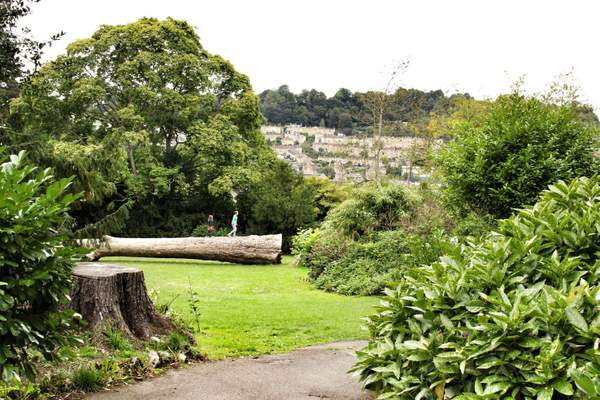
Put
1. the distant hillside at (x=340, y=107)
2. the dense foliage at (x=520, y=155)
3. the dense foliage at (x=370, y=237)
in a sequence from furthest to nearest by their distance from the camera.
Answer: the distant hillside at (x=340, y=107)
the dense foliage at (x=370, y=237)
the dense foliage at (x=520, y=155)

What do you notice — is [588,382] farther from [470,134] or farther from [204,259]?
[204,259]

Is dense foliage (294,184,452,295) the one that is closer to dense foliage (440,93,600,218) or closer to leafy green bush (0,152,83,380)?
→ dense foliage (440,93,600,218)

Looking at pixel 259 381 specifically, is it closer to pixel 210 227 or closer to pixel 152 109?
pixel 210 227

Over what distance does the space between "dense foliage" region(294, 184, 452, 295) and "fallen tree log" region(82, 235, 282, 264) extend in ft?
4.64

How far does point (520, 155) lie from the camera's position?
10.3 m

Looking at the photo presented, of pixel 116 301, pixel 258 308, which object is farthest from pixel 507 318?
pixel 258 308

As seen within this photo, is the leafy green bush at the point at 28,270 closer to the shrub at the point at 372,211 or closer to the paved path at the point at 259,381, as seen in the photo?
the paved path at the point at 259,381

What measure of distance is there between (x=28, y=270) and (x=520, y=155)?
918cm

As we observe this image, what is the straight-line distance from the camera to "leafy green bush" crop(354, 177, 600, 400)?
313 centimetres

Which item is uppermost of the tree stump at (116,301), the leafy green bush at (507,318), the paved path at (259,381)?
the leafy green bush at (507,318)

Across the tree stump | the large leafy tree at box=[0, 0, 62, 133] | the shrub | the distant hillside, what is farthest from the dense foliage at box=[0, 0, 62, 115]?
the distant hillside

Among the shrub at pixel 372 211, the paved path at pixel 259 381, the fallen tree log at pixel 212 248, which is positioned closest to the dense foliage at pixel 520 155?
the shrub at pixel 372 211

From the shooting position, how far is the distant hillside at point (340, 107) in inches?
1313

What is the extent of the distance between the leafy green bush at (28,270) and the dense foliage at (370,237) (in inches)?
377
